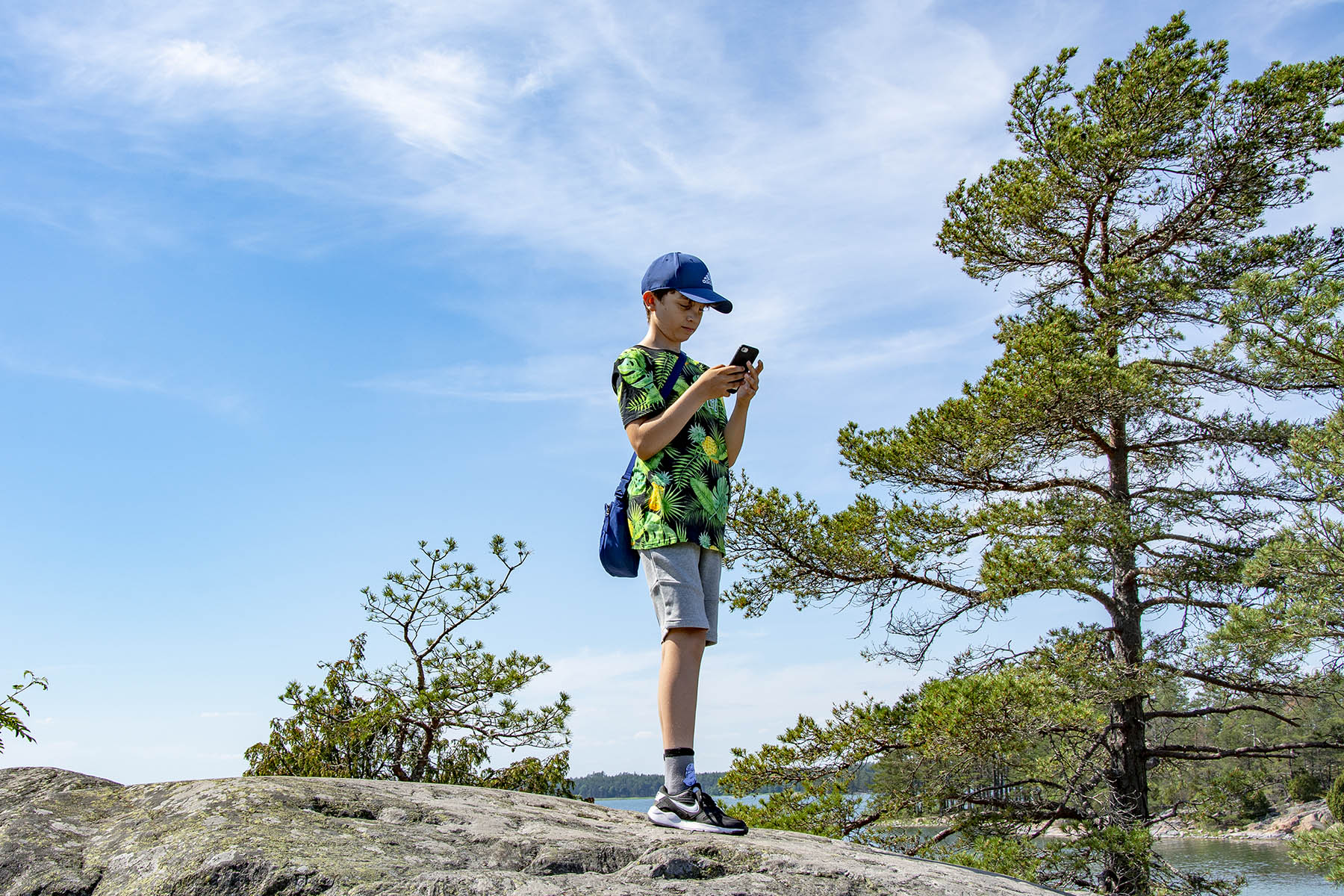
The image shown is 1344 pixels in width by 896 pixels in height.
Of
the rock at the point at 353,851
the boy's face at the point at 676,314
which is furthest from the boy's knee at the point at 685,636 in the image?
the boy's face at the point at 676,314

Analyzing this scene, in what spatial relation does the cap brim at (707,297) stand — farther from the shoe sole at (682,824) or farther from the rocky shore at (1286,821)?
the rocky shore at (1286,821)

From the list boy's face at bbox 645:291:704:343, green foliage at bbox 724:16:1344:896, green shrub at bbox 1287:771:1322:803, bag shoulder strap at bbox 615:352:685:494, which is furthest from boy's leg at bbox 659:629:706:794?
green shrub at bbox 1287:771:1322:803

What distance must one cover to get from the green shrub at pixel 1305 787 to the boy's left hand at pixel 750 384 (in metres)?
36.3

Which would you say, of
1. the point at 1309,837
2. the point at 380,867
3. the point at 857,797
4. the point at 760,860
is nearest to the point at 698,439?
the point at 760,860

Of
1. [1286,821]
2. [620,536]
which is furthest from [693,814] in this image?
[1286,821]

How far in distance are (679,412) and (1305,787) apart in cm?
3820

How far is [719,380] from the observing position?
3.11 metres

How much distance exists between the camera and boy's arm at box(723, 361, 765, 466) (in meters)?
3.34

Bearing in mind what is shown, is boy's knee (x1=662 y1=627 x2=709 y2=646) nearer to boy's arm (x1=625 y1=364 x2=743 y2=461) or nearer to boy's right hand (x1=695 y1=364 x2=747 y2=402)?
boy's arm (x1=625 y1=364 x2=743 y2=461)

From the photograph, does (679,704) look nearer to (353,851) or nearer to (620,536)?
(620,536)

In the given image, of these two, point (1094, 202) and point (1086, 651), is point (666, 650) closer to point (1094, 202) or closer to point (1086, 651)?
point (1086, 651)

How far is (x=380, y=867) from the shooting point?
2.22m

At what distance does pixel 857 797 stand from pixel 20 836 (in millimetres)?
7767

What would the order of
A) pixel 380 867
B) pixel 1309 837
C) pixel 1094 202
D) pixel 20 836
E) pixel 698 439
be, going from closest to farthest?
1. pixel 380 867
2. pixel 20 836
3. pixel 698 439
4. pixel 1309 837
5. pixel 1094 202
